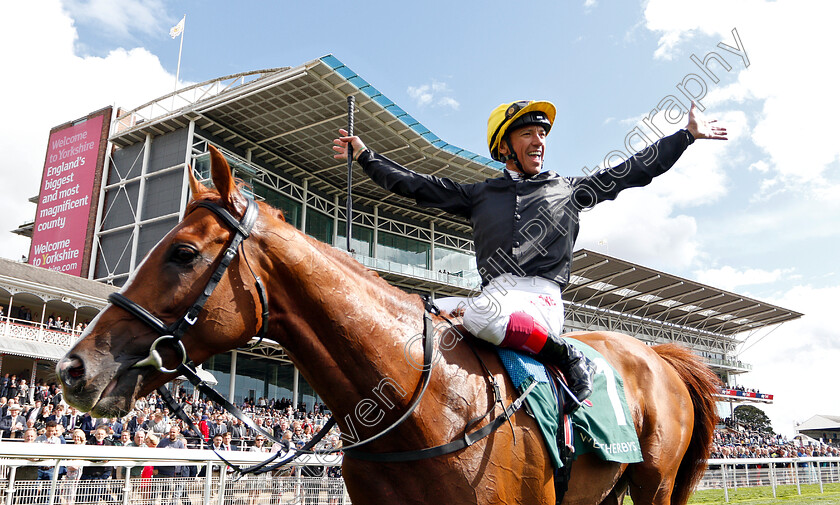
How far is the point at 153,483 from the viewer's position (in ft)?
17.6

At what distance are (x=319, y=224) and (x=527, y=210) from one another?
30.9 meters

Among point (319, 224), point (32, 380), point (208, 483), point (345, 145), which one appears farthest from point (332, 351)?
point (319, 224)

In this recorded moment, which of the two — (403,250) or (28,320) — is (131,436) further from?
(403,250)

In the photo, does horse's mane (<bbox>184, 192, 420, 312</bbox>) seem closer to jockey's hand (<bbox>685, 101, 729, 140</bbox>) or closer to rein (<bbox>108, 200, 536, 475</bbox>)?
rein (<bbox>108, 200, 536, 475</bbox>)

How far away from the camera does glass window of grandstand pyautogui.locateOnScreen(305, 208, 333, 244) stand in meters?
32.2

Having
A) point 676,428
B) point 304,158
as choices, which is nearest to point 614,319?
point 304,158

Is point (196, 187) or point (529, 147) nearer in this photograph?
point (196, 187)

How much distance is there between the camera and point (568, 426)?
2.41 m

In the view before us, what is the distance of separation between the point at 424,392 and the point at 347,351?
1.04 feet

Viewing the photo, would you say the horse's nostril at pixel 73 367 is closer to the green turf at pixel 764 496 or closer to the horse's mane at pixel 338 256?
the horse's mane at pixel 338 256

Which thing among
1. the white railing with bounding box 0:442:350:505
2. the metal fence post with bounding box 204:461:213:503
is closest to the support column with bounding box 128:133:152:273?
the white railing with bounding box 0:442:350:505

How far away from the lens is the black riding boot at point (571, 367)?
7.97 feet

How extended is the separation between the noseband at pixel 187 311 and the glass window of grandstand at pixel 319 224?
3015 cm

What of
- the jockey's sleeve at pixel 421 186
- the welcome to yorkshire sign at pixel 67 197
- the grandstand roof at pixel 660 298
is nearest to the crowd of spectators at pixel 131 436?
the jockey's sleeve at pixel 421 186
